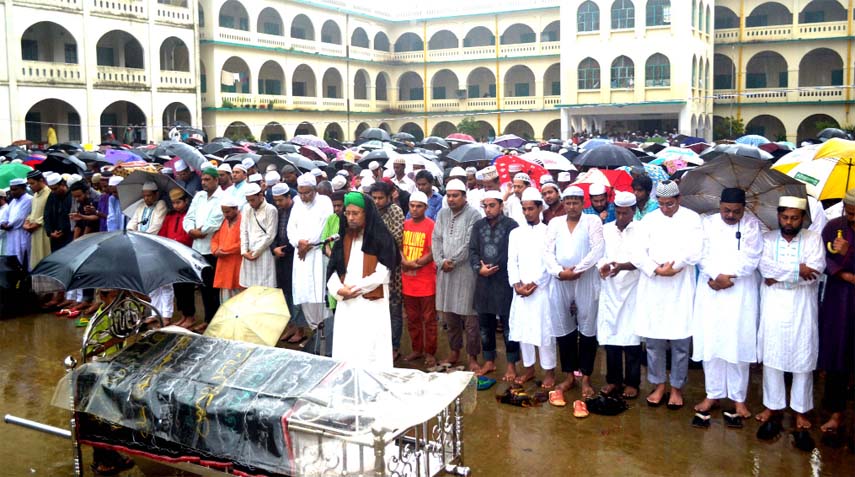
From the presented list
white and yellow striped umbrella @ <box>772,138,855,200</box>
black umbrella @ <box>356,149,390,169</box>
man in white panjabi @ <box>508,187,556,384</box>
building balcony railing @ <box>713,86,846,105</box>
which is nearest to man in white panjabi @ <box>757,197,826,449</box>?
white and yellow striped umbrella @ <box>772,138,855,200</box>

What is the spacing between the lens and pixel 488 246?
259 inches

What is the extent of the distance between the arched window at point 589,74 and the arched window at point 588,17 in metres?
1.46

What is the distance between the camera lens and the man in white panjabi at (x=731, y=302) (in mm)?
5531

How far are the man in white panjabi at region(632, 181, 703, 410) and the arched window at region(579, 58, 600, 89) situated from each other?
102ft

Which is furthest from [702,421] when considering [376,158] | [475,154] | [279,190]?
[376,158]

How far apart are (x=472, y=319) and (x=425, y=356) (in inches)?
25.9

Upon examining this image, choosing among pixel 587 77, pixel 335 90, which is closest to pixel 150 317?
pixel 587 77

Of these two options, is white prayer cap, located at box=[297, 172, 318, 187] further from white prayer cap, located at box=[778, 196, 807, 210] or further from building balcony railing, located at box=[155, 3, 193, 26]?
building balcony railing, located at box=[155, 3, 193, 26]

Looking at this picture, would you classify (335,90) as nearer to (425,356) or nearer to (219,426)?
(425,356)

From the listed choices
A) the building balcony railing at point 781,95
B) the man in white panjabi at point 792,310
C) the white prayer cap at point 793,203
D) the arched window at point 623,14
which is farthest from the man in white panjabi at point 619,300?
the building balcony railing at point 781,95

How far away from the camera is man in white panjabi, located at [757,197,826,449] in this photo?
5.24 meters

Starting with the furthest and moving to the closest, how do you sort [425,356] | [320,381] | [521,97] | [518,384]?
[521,97]
[425,356]
[518,384]
[320,381]

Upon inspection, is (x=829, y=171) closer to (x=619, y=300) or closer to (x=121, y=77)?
(x=619, y=300)

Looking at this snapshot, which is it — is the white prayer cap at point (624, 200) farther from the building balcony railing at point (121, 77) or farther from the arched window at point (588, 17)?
the arched window at point (588, 17)
